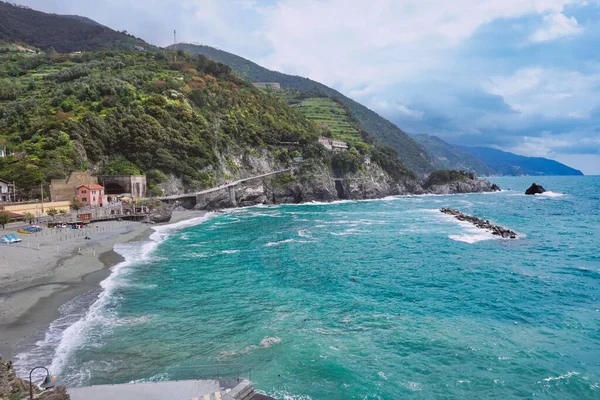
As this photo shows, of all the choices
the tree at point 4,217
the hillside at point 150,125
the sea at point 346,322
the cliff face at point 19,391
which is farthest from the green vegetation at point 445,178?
the cliff face at point 19,391

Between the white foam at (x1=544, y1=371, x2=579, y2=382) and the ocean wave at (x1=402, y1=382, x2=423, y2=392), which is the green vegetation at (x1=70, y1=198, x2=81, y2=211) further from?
the white foam at (x1=544, y1=371, x2=579, y2=382)

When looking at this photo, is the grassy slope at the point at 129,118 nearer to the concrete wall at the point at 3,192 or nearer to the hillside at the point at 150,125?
the hillside at the point at 150,125

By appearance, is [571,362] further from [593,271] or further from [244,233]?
[244,233]

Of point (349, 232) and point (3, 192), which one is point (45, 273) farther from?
point (349, 232)

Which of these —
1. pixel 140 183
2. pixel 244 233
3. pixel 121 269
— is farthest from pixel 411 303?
pixel 140 183

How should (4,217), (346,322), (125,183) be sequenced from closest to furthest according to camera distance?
(346,322), (4,217), (125,183)

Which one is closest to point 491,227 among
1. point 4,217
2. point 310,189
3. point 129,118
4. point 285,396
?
point 285,396

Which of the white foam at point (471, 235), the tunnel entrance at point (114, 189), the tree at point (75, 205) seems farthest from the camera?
the tunnel entrance at point (114, 189)
